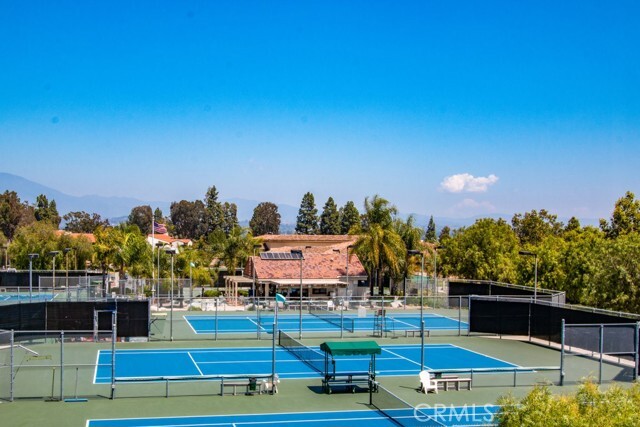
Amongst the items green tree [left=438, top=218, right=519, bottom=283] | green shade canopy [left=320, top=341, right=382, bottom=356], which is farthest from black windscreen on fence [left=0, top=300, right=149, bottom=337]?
green tree [left=438, top=218, right=519, bottom=283]

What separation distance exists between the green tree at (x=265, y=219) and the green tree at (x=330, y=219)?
128 ft

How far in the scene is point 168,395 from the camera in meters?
27.5

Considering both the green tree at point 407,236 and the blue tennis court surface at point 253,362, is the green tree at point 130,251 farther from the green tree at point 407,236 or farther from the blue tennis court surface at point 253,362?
the blue tennis court surface at point 253,362

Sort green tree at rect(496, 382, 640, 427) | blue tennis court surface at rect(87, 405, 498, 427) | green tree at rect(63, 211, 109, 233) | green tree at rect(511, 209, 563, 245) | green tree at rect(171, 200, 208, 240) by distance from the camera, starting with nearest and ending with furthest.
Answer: green tree at rect(496, 382, 640, 427) → blue tennis court surface at rect(87, 405, 498, 427) → green tree at rect(511, 209, 563, 245) → green tree at rect(63, 211, 109, 233) → green tree at rect(171, 200, 208, 240)

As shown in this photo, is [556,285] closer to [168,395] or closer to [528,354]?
[528,354]

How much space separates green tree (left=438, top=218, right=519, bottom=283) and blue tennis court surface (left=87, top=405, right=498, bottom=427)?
44.1 m

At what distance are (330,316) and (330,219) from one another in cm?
10473

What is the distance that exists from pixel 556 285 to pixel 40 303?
132 feet

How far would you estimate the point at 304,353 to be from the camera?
35875 mm

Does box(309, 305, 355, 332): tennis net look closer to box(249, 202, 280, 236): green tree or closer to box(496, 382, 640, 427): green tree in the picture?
box(496, 382, 640, 427): green tree

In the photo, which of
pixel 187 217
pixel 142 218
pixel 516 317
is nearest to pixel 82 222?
pixel 142 218

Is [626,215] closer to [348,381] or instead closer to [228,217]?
[348,381]

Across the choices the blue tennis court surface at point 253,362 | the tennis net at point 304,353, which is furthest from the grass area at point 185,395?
the tennis net at point 304,353

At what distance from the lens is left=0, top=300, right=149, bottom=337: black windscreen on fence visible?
37875 mm
